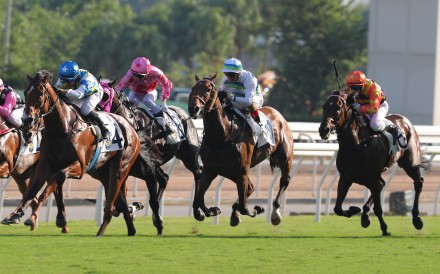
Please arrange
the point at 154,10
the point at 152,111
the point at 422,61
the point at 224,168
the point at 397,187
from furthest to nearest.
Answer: the point at 154,10 → the point at 422,61 → the point at 397,187 → the point at 152,111 → the point at 224,168

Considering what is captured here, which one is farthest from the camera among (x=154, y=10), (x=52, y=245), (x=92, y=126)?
(x=154, y=10)

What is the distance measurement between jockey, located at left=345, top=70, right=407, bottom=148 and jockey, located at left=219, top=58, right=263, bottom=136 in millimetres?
1017

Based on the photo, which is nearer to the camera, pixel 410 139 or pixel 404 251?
pixel 404 251

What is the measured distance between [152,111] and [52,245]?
3.67 meters

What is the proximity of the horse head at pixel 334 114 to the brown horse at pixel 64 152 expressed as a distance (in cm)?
196

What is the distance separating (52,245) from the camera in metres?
11.7

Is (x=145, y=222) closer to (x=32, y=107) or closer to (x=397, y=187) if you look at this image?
(x=32, y=107)

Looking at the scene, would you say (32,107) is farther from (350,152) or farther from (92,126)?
(350,152)

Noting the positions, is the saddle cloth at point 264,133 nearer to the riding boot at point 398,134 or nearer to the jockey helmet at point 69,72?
the riding boot at point 398,134

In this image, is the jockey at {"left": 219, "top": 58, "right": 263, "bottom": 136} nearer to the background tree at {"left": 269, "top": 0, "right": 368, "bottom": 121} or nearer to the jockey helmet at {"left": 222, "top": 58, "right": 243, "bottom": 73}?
the jockey helmet at {"left": 222, "top": 58, "right": 243, "bottom": 73}

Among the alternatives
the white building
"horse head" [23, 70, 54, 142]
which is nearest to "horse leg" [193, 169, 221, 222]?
"horse head" [23, 70, 54, 142]

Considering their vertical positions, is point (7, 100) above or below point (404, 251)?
above

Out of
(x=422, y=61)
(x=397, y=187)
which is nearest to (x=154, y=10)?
(x=422, y=61)

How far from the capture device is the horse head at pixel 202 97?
520 inches
